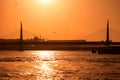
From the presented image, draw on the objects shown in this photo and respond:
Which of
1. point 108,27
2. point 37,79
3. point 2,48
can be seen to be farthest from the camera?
point 2,48

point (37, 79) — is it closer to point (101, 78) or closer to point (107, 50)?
point (101, 78)

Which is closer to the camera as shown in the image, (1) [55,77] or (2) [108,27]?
(1) [55,77]

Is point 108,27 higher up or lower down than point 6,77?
higher up

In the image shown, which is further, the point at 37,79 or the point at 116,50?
the point at 116,50

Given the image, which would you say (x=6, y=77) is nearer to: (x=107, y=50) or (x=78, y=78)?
(x=78, y=78)

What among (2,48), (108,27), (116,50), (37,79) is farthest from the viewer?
(2,48)

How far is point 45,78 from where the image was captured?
50.8 meters

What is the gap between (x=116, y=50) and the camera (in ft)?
449

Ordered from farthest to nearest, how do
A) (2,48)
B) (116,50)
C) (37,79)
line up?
(2,48), (116,50), (37,79)

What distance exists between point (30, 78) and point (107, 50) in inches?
3495

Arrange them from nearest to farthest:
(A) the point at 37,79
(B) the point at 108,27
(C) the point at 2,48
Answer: (A) the point at 37,79
(B) the point at 108,27
(C) the point at 2,48

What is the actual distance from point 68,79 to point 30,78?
14.3 feet

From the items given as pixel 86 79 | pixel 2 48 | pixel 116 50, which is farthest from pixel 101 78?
pixel 2 48

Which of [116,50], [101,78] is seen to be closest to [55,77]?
[101,78]
